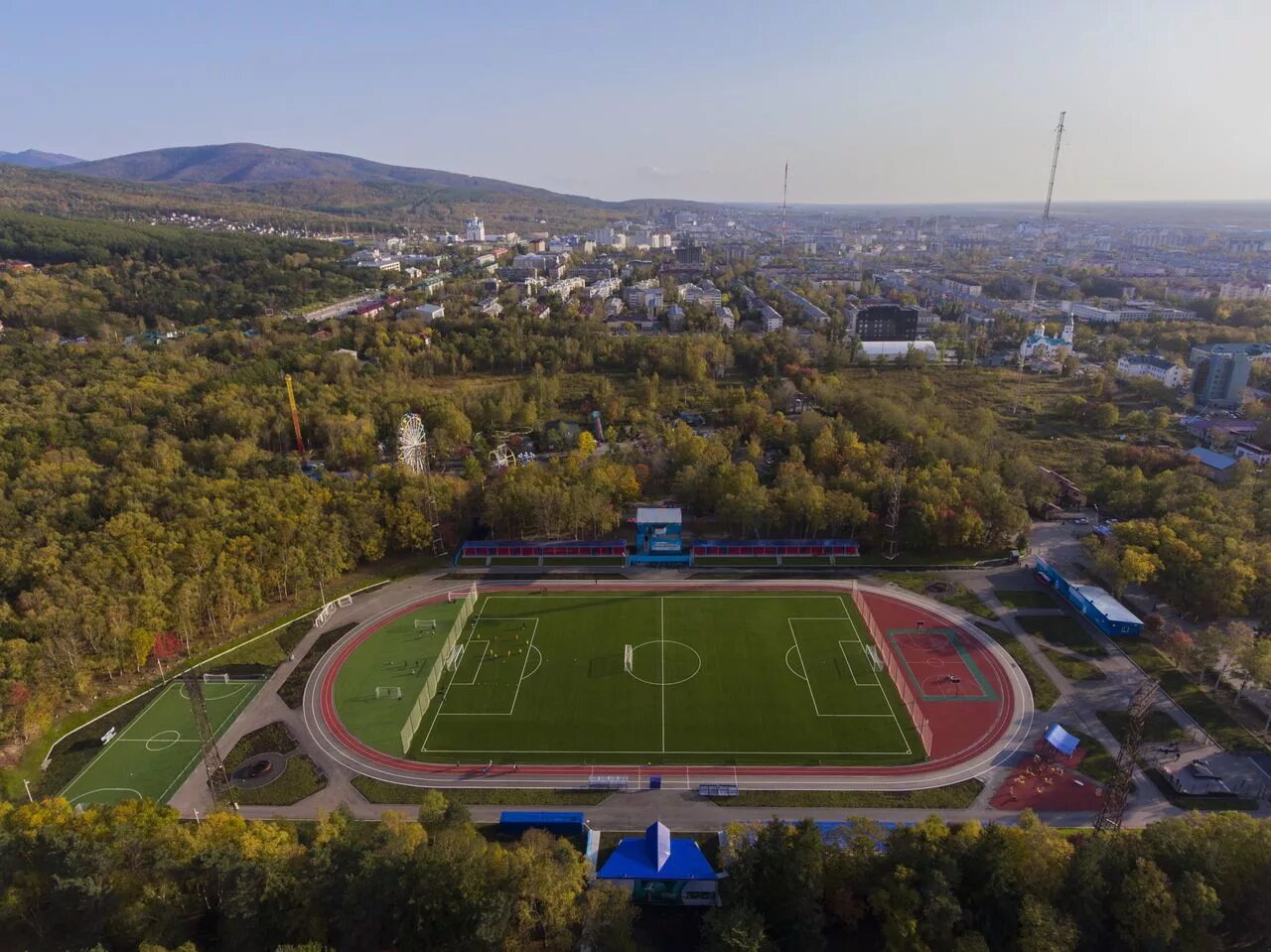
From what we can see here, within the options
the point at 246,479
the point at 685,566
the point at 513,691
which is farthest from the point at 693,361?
the point at 513,691

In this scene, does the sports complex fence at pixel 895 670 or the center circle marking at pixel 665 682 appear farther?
the center circle marking at pixel 665 682

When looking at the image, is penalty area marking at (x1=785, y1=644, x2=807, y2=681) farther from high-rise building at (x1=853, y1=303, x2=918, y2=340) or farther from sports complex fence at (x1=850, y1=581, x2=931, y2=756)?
high-rise building at (x1=853, y1=303, x2=918, y2=340)

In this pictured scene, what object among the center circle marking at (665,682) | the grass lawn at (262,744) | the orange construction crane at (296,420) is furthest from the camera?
the orange construction crane at (296,420)

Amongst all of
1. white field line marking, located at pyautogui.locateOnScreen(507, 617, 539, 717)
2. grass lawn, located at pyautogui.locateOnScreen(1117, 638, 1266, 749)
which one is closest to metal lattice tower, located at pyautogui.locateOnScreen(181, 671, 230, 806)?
white field line marking, located at pyautogui.locateOnScreen(507, 617, 539, 717)

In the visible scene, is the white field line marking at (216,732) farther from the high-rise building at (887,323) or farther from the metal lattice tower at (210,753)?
the high-rise building at (887,323)

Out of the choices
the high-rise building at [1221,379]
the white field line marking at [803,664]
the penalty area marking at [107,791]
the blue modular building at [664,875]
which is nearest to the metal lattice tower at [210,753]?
the penalty area marking at [107,791]

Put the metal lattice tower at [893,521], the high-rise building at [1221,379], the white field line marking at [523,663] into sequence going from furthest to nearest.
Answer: the high-rise building at [1221,379] → the metal lattice tower at [893,521] → the white field line marking at [523,663]
